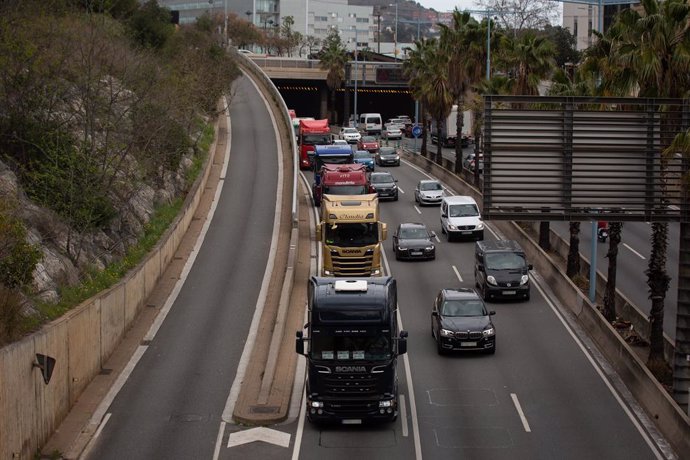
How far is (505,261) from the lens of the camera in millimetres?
39500

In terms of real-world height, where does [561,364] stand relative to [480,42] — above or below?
below

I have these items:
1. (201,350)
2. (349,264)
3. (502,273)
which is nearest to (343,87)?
(349,264)

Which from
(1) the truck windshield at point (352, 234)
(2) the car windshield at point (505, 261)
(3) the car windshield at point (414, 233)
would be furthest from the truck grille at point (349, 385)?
(3) the car windshield at point (414, 233)

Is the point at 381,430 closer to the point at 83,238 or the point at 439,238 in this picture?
the point at 83,238

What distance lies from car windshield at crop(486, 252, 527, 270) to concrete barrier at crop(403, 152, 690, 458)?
1.83 meters

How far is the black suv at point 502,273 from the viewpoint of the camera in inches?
1526

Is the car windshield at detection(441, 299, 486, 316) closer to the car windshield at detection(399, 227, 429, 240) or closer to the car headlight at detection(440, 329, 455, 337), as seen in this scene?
the car headlight at detection(440, 329, 455, 337)

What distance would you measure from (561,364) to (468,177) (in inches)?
1445

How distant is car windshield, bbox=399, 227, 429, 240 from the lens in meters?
46.5

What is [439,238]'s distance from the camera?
51.2 meters

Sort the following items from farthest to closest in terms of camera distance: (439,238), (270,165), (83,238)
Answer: (270,165) < (439,238) < (83,238)

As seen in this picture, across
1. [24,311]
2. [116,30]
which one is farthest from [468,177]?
[24,311]

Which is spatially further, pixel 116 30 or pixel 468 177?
pixel 468 177

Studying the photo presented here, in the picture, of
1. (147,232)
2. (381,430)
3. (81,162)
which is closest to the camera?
(381,430)
